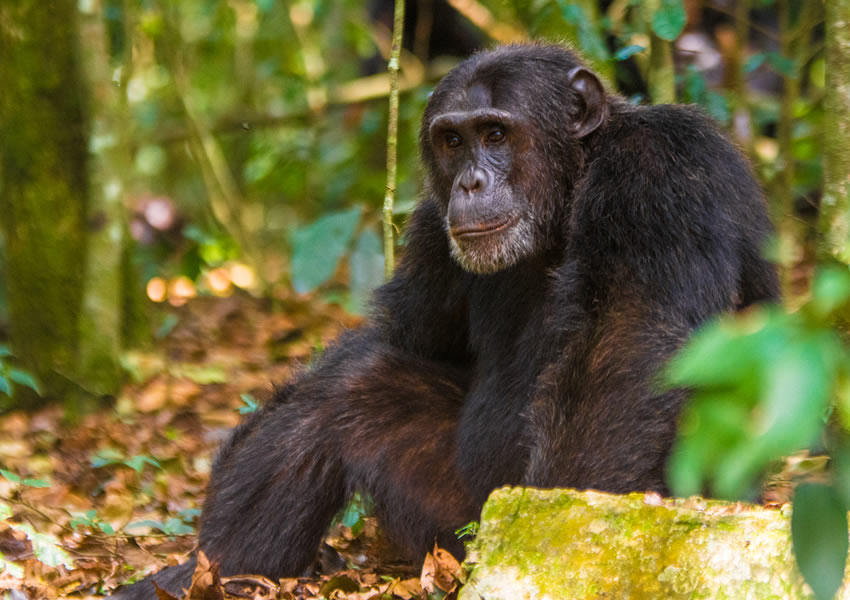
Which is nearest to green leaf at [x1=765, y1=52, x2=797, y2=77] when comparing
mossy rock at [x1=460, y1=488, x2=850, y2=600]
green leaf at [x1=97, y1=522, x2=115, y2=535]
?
mossy rock at [x1=460, y1=488, x2=850, y2=600]

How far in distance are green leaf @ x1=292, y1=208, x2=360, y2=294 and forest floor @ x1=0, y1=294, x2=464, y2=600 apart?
51 cm

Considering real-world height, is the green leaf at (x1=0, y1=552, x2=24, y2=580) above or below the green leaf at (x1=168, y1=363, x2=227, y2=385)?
above

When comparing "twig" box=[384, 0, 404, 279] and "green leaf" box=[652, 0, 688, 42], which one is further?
"green leaf" box=[652, 0, 688, 42]

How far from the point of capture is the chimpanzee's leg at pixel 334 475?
4.66m

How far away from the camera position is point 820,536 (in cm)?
159

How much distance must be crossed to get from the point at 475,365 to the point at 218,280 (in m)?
7.30

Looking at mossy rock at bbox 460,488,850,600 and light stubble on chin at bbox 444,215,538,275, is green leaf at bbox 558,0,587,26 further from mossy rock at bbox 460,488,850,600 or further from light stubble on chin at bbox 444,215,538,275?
mossy rock at bbox 460,488,850,600

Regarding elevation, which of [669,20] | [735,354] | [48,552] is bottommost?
[48,552]

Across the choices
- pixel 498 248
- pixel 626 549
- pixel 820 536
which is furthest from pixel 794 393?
pixel 498 248

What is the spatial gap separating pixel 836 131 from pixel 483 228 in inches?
61.5

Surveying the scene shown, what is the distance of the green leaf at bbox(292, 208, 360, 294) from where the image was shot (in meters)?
7.15

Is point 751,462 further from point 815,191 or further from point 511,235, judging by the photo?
point 815,191

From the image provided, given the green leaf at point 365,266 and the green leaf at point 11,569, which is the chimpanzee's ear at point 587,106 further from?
the green leaf at point 11,569

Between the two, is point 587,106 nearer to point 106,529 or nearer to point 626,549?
point 626,549
